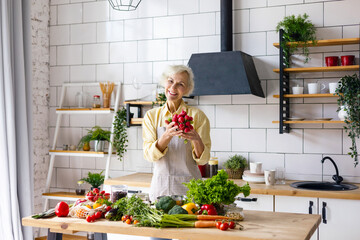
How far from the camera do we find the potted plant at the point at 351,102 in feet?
12.0

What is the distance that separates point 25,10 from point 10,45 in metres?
0.45

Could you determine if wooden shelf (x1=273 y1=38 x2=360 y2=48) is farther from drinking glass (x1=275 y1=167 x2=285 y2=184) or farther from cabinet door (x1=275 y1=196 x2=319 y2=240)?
cabinet door (x1=275 y1=196 x2=319 y2=240)

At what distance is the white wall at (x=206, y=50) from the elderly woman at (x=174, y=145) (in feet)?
4.53

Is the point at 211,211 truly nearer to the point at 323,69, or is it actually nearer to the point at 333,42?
the point at 323,69

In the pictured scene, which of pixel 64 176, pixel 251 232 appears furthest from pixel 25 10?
pixel 251 232

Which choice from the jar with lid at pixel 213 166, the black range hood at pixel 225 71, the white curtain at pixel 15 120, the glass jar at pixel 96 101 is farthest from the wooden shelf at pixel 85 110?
the jar with lid at pixel 213 166

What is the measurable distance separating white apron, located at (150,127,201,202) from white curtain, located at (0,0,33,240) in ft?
6.31

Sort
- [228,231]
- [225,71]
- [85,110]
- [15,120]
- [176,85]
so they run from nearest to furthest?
[228,231], [176,85], [225,71], [15,120], [85,110]

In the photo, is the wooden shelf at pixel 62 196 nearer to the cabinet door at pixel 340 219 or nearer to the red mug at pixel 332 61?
the cabinet door at pixel 340 219

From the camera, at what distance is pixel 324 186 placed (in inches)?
152

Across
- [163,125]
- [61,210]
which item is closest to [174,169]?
[163,125]

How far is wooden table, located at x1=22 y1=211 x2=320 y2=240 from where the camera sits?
1.97 metres

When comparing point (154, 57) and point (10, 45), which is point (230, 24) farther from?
point (10, 45)

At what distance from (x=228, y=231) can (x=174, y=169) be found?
0.97 meters
